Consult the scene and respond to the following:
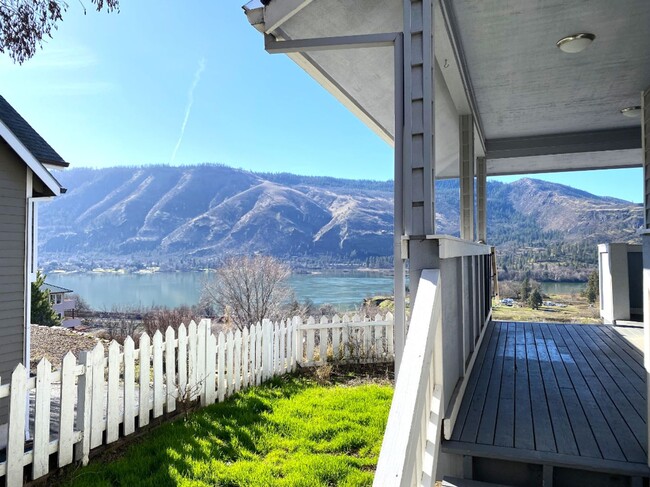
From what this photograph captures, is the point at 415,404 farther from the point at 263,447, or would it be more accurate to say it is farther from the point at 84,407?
the point at 84,407

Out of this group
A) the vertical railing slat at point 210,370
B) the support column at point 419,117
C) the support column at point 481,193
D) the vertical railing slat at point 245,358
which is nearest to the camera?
the support column at point 419,117

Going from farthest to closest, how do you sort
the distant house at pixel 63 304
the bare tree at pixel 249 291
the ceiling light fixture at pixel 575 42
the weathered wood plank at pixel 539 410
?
the distant house at pixel 63 304
the bare tree at pixel 249 291
the ceiling light fixture at pixel 575 42
the weathered wood plank at pixel 539 410

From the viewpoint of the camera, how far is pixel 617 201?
37.2ft

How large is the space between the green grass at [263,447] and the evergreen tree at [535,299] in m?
5.66

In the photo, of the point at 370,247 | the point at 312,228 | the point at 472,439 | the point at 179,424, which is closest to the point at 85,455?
the point at 179,424

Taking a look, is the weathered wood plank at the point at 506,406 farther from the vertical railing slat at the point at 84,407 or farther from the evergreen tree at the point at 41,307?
the evergreen tree at the point at 41,307

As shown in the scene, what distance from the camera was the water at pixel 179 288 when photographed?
48.2 feet

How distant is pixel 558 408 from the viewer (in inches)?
95.8

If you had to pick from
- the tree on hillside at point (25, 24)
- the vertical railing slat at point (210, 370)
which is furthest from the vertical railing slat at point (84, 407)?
the tree on hillside at point (25, 24)

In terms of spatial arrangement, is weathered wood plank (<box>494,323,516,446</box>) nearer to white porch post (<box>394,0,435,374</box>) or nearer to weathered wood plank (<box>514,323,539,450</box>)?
weathered wood plank (<box>514,323,539,450</box>)

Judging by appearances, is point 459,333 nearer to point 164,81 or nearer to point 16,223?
point 16,223

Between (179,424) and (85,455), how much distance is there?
78cm

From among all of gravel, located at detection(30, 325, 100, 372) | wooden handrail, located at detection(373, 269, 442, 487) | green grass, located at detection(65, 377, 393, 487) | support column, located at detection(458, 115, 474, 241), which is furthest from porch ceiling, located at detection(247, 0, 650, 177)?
gravel, located at detection(30, 325, 100, 372)

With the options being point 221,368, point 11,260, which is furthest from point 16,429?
point 11,260
